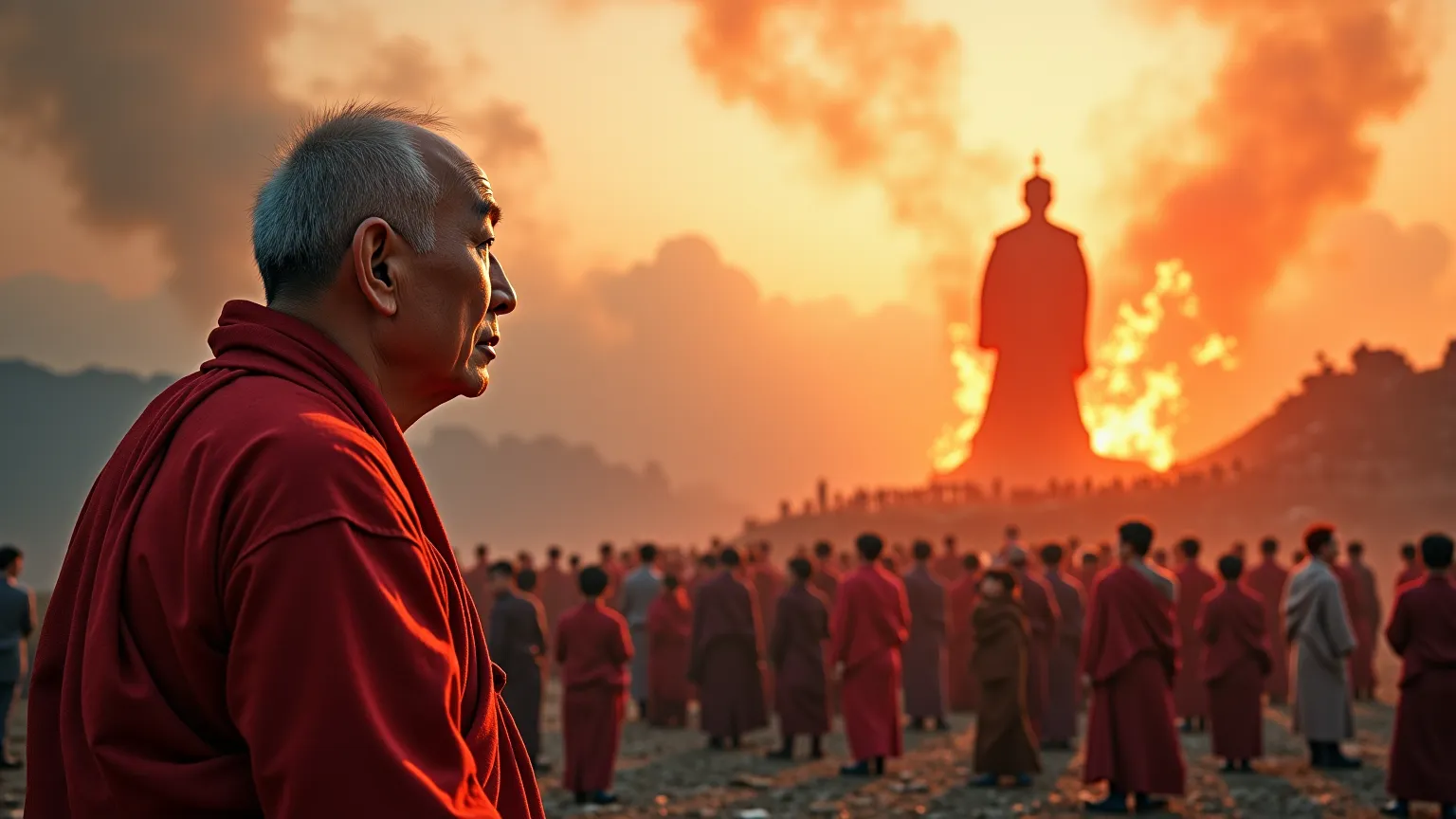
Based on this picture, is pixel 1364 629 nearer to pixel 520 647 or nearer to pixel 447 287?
pixel 520 647

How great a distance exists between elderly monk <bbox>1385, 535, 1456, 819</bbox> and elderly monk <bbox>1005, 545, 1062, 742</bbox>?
462cm

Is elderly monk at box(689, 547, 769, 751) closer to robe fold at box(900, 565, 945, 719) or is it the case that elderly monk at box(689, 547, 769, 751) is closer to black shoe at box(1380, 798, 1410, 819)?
robe fold at box(900, 565, 945, 719)

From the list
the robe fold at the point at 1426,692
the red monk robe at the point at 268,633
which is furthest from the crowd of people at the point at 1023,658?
the red monk robe at the point at 268,633

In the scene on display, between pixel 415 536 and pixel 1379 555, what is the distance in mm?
41546

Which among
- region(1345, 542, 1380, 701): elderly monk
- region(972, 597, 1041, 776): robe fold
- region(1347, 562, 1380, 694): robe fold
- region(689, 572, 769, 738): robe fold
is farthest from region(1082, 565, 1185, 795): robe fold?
region(1345, 542, 1380, 701): elderly monk

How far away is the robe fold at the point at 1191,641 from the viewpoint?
1512 cm

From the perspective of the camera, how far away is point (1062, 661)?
1521 cm

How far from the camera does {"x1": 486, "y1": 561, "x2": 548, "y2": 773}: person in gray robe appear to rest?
38.4 feet

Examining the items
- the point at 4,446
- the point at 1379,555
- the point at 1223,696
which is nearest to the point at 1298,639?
the point at 1223,696

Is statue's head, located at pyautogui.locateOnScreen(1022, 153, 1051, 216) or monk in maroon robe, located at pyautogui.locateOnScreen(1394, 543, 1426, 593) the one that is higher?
statue's head, located at pyautogui.locateOnScreen(1022, 153, 1051, 216)

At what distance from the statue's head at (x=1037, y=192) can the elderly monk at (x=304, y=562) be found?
43513 millimetres

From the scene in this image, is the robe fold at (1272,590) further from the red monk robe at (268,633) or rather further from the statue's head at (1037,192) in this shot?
the statue's head at (1037,192)

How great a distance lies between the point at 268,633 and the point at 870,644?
465 inches

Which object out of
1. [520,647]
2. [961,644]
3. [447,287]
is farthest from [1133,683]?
[447,287]
